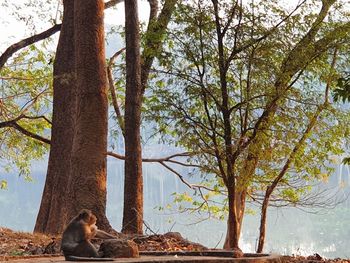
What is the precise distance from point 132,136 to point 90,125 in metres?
1.52

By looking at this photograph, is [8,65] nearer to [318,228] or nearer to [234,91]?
[234,91]

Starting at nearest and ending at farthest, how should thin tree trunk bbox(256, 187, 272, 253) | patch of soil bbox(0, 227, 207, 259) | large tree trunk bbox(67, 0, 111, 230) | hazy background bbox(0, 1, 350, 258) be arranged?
1. patch of soil bbox(0, 227, 207, 259)
2. large tree trunk bbox(67, 0, 111, 230)
3. thin tree trunk bbox(256, 187, 272, 253)
4. hazy background bbox(0, 1, 350, 258)

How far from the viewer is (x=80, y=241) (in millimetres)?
5703

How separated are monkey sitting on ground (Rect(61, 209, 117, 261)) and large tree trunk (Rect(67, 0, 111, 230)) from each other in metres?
3.97

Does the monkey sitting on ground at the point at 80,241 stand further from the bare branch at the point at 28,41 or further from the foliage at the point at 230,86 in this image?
the bare branch at the point at 28,41

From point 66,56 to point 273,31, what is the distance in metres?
4.56

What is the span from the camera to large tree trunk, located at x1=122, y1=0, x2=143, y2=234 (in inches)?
445

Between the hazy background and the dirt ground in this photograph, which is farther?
the hazy background

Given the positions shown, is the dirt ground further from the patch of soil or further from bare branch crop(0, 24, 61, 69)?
bare branch crop(0, 24, 61, 69)

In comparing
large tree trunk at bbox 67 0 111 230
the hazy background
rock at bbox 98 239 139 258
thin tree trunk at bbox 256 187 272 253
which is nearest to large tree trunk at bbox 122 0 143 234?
large tree trunk at bbox 67 0 111 230

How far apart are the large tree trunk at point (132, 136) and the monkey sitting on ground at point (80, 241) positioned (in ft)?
16.1

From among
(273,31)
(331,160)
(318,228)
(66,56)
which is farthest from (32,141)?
(318,228)

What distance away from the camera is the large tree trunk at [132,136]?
11.3 m

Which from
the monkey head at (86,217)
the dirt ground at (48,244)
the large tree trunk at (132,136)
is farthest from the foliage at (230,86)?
the monkey head at (86,217)
